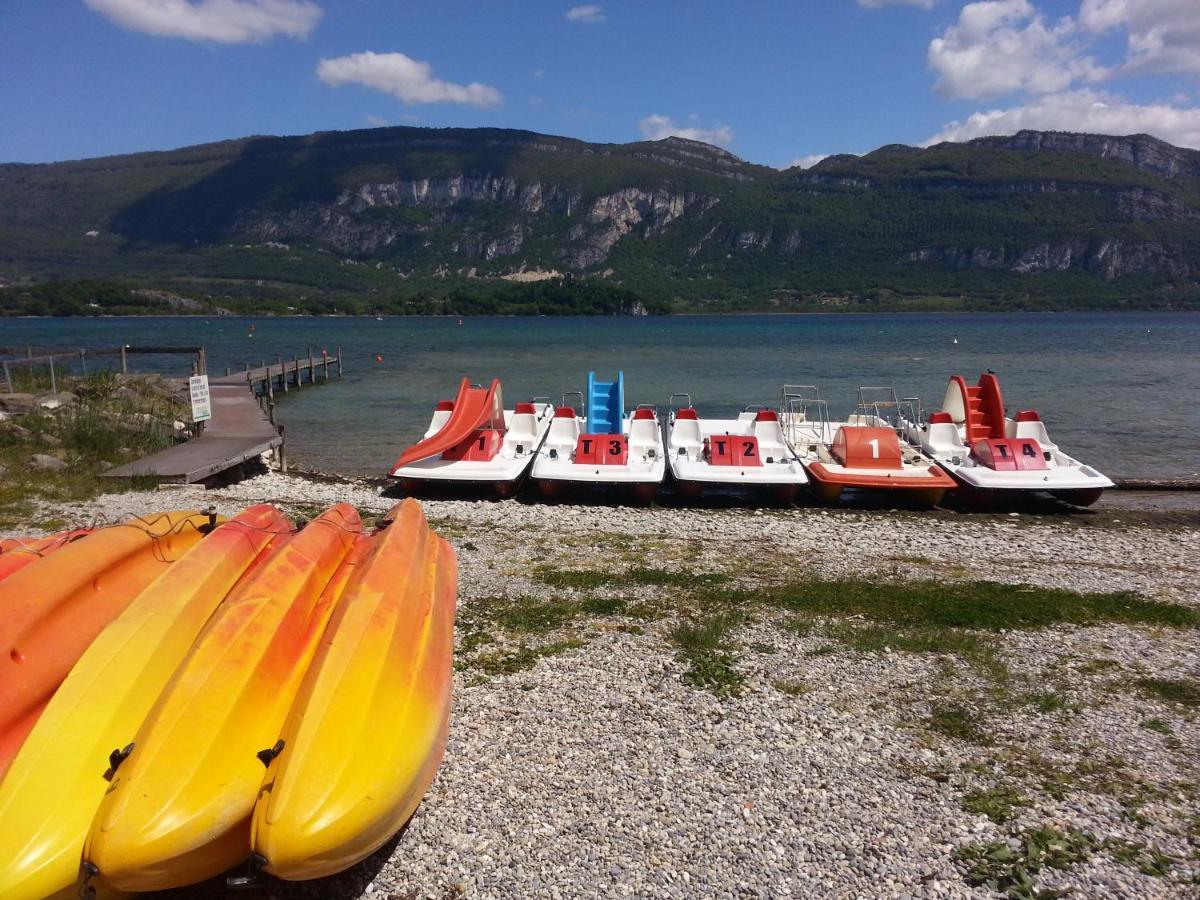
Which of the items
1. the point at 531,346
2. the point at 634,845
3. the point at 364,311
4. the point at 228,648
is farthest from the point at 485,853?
the point at 364,311

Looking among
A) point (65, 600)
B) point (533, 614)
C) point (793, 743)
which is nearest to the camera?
point (65, 600)

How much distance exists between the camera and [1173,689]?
23.4 feet

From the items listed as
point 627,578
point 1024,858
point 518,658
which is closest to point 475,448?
point 627,578

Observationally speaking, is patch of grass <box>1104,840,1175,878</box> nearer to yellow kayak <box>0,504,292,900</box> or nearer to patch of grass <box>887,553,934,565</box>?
yellow kayak <box>0,504,292,900</box>

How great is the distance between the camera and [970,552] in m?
12.2

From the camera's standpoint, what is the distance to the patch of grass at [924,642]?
7699 millimetres

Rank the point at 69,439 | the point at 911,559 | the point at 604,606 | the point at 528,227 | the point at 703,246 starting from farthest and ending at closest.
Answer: the point at 528,227 → the point at 703,246 → the point at 69,439 → the point at 911,559 → the point at 604,606

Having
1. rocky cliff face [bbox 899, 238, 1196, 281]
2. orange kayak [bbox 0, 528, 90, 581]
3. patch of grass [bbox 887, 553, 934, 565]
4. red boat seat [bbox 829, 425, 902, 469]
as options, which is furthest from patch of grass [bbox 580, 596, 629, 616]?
rocky cliff face [bbox 899, 238, 1196, 281]

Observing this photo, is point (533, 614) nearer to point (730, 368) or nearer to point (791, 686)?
point (791, 686)

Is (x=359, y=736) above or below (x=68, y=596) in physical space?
below

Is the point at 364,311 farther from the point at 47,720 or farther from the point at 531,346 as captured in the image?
the point at 47,720

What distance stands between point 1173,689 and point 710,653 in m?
3.95

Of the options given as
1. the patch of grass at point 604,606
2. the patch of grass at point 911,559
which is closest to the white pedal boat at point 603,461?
the patch of grass at point 911,559

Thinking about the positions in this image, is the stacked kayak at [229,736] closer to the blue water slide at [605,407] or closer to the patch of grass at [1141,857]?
the patch of grass at [1141,857]
